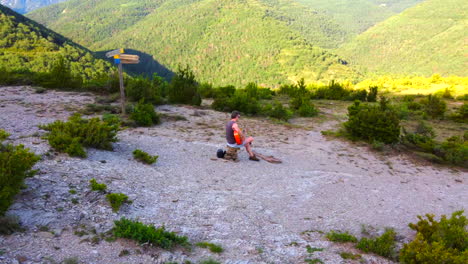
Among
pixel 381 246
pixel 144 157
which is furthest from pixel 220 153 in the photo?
pixel 381 246

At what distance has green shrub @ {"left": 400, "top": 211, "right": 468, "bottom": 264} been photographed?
10.3ft

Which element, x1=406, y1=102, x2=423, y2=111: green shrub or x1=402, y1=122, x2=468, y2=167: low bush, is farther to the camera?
x1=406, y1=102, x2=423, y2=111: green shrub

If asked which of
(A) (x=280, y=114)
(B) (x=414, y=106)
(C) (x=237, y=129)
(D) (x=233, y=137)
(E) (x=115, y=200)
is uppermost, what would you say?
(B) (x=414, y=106)

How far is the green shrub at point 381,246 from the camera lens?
3.50m

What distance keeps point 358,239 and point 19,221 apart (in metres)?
3.93

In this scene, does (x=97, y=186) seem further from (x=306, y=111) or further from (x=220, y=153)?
(x=306, y=111)

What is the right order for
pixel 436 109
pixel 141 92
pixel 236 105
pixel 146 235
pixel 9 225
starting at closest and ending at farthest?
pixel 9 225, pixel 146 235, pixel 141 92, pixel 236 105, pixel 436 109

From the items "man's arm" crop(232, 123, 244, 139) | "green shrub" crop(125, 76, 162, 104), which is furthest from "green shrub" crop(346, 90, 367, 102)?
"man's arm" crop(232, 123, 244, 139)

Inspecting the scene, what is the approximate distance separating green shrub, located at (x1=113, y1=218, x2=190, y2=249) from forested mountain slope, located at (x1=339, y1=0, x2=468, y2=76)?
Answer: 418 ft

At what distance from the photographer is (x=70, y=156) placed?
4.99 meters

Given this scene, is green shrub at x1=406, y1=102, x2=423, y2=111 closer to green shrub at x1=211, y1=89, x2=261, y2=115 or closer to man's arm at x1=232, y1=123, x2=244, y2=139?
green shrub at x1=211, y1=89, x2=261, y2=115

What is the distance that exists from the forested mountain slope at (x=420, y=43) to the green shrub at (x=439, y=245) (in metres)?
125

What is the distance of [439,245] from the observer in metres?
3.26

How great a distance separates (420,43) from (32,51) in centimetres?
16453
